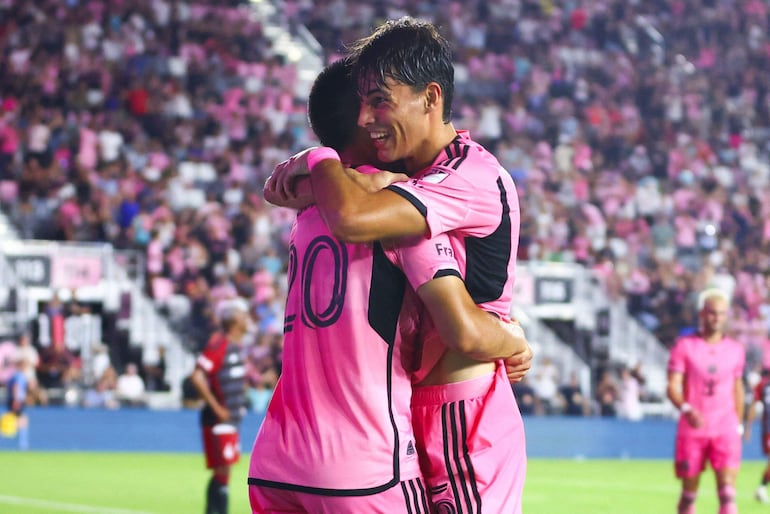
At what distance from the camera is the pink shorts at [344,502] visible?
3430 mm

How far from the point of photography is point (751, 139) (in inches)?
1142

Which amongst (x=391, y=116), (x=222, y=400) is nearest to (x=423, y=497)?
(x=391, y=116)

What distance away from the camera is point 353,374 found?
345 cm

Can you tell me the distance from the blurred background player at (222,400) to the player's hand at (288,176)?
23.9 feet

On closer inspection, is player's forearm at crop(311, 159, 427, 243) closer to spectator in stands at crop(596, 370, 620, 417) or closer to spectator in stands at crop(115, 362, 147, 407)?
spectator in stands at crop(115, 362, 147, 407)

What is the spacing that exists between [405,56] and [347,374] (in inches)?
36.7

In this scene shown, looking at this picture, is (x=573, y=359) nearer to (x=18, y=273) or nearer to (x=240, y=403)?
(x=18, y=273)

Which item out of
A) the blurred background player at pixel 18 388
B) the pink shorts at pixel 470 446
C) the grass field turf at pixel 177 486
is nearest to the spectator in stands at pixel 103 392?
the grass field turf at pixel 177 486

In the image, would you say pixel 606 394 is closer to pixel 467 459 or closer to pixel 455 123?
pixel 455 123

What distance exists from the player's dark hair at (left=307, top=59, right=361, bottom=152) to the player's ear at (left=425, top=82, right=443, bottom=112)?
0.69 feet

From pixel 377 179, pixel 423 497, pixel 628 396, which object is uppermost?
pixel 377 179

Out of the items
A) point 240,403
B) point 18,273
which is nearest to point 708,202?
point 18,273

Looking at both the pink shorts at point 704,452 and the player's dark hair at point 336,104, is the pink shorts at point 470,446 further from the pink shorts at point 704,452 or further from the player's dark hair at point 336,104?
the pink shorts at point 704,452

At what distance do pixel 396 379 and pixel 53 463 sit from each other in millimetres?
14482
